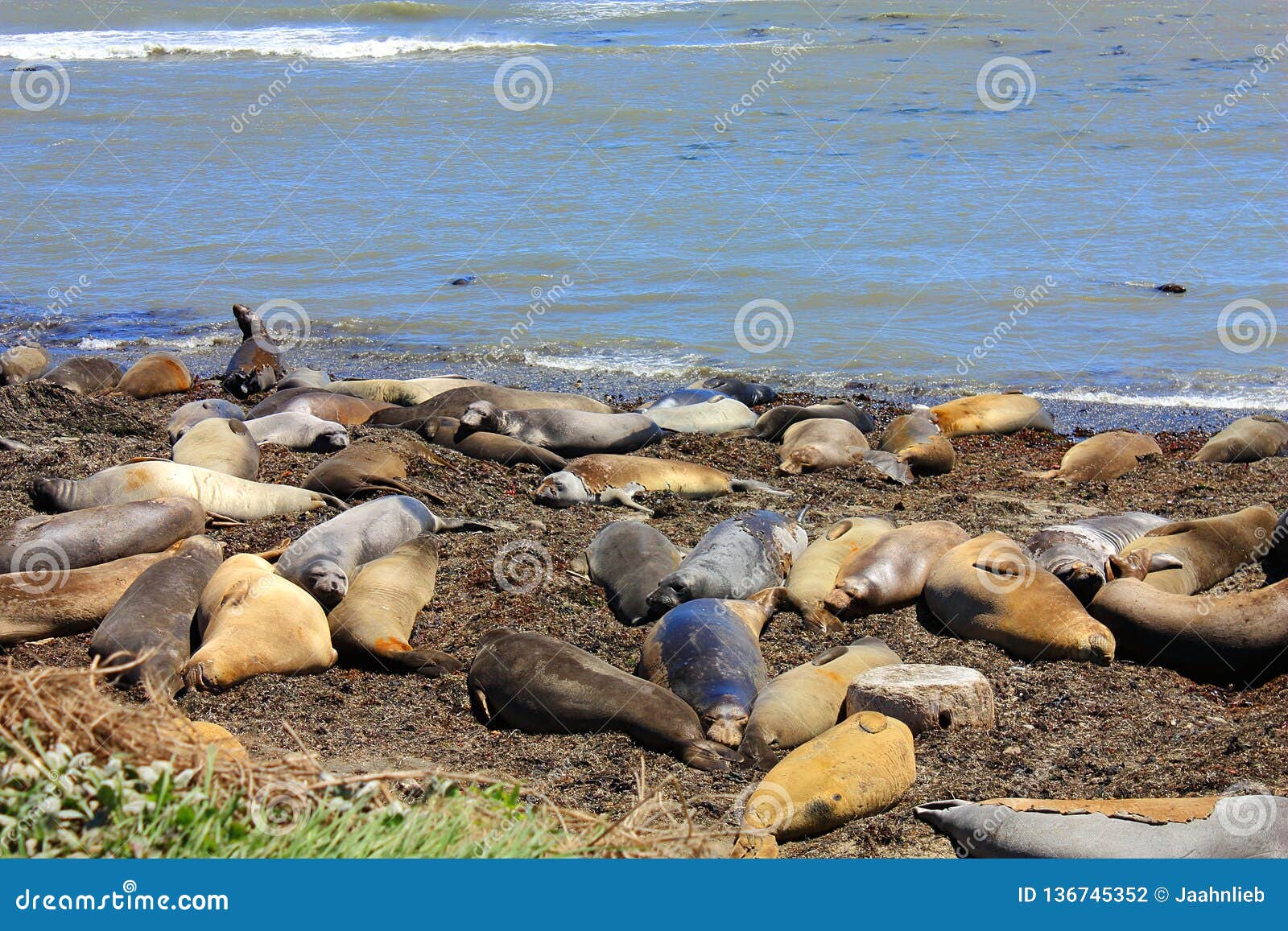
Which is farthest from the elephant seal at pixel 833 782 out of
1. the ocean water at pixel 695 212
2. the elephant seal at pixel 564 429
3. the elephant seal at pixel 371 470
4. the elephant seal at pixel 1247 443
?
the ocean water at pixel 695 212

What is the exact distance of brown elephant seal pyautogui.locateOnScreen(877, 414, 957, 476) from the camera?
27.9ft

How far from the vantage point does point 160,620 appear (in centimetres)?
527

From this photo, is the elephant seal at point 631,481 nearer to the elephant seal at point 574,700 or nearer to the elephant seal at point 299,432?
the elephant seal at point 299,432

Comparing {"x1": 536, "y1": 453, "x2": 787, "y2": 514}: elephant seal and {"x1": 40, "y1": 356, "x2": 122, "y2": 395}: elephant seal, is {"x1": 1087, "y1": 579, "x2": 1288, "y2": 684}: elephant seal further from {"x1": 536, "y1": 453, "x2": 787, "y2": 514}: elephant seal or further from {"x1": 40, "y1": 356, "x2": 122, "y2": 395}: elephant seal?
{"x1": 40, "y1": 356, "x2": 122, "y2": 395}: elephant seal

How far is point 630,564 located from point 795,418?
3594mm

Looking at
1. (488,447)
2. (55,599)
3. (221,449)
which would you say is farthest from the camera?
(488,447)

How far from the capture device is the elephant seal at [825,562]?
5.87 meters

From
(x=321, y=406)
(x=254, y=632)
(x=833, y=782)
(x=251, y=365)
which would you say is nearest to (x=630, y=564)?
(x=254, y=632)

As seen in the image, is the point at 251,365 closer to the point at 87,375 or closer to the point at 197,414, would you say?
the point at 87,375

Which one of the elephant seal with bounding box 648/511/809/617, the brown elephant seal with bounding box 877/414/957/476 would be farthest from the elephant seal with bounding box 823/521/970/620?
the brown elephant seal with bounding box 877/414/957/476

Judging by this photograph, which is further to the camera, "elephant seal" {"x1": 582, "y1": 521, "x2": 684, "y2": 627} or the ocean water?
the ocean water

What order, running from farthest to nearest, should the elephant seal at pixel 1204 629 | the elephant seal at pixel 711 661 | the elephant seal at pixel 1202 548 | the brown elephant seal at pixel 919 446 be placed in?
1. the brown elephant seal at pixel 919 446
2. the elephant seal at pixel 1202 548
3. the elephant seal at pixel 1204 629
4. the elephant seal at pixel 711 661

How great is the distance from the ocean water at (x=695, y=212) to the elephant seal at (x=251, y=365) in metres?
0.63

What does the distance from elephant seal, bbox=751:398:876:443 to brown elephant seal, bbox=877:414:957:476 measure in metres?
0.26
